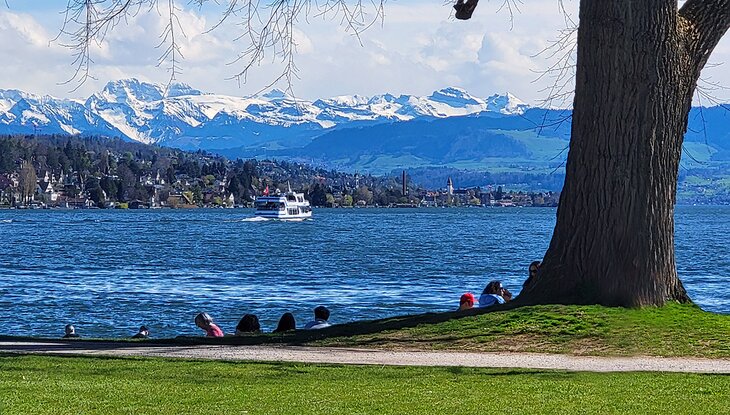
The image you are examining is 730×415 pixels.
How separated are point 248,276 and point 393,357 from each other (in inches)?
1498

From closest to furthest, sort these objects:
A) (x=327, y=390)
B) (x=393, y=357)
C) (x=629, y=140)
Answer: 1. (x=327, y=390)
2. (x=393, y=357)
3. (x=629, y=140)

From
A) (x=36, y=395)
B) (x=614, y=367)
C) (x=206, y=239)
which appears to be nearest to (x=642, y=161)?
(x=614, y=367)

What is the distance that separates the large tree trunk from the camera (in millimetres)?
15461

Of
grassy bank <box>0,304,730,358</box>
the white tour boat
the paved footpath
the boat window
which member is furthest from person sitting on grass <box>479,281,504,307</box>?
the boat window

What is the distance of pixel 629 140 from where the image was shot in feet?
51.0

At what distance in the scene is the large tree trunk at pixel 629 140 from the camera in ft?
50.7

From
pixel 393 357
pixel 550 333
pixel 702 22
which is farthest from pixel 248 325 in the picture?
pixel 702 22

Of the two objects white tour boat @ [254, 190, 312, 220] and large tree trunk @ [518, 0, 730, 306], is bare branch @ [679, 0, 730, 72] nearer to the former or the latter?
large tree trunk @ [518, 0, 730, 306]

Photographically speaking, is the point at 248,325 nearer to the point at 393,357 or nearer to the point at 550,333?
the point at 393,357

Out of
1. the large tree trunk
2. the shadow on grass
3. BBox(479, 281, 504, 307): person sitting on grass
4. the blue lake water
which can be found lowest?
the blue lake water

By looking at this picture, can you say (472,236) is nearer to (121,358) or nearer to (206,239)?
(206,239)

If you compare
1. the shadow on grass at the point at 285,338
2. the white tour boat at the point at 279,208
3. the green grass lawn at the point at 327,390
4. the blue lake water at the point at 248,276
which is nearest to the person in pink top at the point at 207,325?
the shadow on grass at the point at 285,338

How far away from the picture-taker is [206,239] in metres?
90.1

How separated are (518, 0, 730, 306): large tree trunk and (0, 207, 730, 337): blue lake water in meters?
16.4
